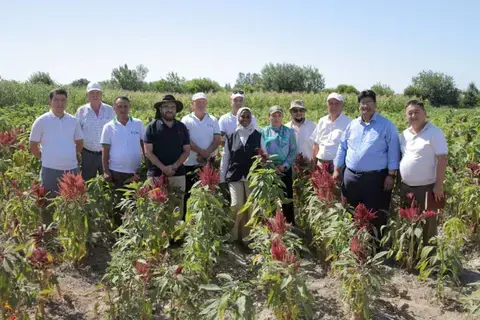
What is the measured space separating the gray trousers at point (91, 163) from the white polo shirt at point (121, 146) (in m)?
0.47

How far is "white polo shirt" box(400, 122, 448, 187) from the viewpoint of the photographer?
3.73 metres

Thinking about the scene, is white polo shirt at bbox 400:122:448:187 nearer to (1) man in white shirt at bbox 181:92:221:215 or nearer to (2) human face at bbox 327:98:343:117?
(2) human face at bbox 327:98:343:117

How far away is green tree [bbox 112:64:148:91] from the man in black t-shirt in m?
41.4

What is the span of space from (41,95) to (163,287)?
2069 centimetres

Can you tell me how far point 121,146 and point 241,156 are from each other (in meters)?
1.22

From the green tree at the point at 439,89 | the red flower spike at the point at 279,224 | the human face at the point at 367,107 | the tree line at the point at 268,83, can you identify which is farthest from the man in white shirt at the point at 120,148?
the green tree at the point at 439,89

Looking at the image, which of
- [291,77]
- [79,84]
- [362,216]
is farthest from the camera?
[291,77]

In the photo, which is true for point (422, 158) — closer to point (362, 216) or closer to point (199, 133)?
point (362, 216)

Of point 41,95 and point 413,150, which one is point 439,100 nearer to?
point 41,95

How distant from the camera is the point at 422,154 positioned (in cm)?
379

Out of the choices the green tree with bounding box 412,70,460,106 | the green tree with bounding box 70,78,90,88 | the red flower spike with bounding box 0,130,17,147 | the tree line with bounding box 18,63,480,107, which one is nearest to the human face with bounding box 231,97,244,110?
the red flower spike with bounding box 0,130,17,147

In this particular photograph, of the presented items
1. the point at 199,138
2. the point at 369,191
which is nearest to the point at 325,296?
the point at 369,191

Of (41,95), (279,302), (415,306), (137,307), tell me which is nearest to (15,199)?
(137,307)

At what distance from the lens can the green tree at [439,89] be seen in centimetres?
4988
